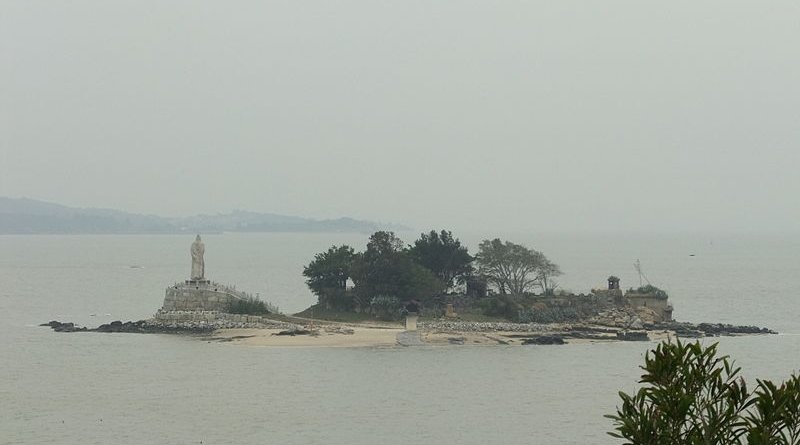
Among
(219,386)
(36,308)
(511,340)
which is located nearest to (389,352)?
(511,340)

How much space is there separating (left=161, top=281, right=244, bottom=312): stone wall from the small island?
0.05 metres

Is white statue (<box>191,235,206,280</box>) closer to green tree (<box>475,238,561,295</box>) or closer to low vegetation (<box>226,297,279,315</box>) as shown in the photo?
low vegetation (<box>226,297,279,315</box>)

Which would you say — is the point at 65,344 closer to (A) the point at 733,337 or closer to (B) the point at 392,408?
(B) the point at 392,408

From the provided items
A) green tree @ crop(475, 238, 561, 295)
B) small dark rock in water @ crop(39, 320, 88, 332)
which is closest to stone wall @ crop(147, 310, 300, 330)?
small dark rock in water @ crop(39, 320, 88, 332)

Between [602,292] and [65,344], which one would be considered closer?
[65,344]

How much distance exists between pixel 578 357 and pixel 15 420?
86.4 feet

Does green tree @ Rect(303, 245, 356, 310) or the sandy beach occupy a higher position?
green tree @ Rect(303, 245, 356, 310)

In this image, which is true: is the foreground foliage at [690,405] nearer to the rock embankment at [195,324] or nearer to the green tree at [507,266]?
the rock embankment at [195,324]

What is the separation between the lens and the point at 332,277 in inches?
2864

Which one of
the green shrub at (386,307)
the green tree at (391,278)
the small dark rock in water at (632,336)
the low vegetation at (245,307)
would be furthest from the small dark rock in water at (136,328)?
the small dark rock in water at (632,336)

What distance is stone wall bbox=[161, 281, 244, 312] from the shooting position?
69.8 metres

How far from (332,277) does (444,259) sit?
6432 mm

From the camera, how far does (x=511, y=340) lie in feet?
210

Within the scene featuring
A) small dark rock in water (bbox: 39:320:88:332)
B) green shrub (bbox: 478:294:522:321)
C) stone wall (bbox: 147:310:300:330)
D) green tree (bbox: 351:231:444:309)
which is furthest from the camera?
small dark rock in water (bbox: 39:320:88:332)
